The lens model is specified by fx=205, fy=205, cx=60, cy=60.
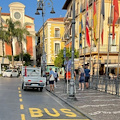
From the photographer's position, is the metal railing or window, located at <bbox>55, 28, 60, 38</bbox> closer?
the metal railing

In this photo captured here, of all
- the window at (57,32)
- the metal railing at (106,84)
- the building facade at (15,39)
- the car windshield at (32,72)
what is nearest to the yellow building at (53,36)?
the window at (57,32)

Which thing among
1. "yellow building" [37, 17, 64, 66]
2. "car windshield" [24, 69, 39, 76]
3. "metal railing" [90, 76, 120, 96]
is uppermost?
"yellow building" [37, 17, 64, 66]

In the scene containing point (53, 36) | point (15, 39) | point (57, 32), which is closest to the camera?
point (53, 36)

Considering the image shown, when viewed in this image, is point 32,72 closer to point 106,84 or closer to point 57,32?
point 106,84

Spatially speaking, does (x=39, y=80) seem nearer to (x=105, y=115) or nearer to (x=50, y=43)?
(x=105, y=115)

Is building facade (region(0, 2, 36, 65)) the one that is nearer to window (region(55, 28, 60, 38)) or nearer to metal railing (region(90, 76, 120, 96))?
window (region(55, 28, 60, 38))

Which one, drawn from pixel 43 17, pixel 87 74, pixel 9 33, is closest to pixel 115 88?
pixel 87 74

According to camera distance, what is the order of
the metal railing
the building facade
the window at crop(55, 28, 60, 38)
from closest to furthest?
the metal railing < the window at crop(55, 28, 60, 38) < the building facade

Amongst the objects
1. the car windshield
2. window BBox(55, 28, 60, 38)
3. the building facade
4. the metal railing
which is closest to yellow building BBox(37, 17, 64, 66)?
window BBox(55, 28, 60, 38)

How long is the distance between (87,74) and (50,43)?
36705 millimetres

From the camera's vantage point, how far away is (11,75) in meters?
40.6

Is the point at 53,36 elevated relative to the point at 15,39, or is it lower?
elevated

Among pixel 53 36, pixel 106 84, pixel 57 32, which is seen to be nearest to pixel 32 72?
pixel 106 84

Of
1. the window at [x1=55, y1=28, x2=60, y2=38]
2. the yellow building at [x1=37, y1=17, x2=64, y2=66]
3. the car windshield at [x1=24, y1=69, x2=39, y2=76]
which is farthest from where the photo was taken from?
the window at [x1=55, y1=28, x2=60, y2=38]
